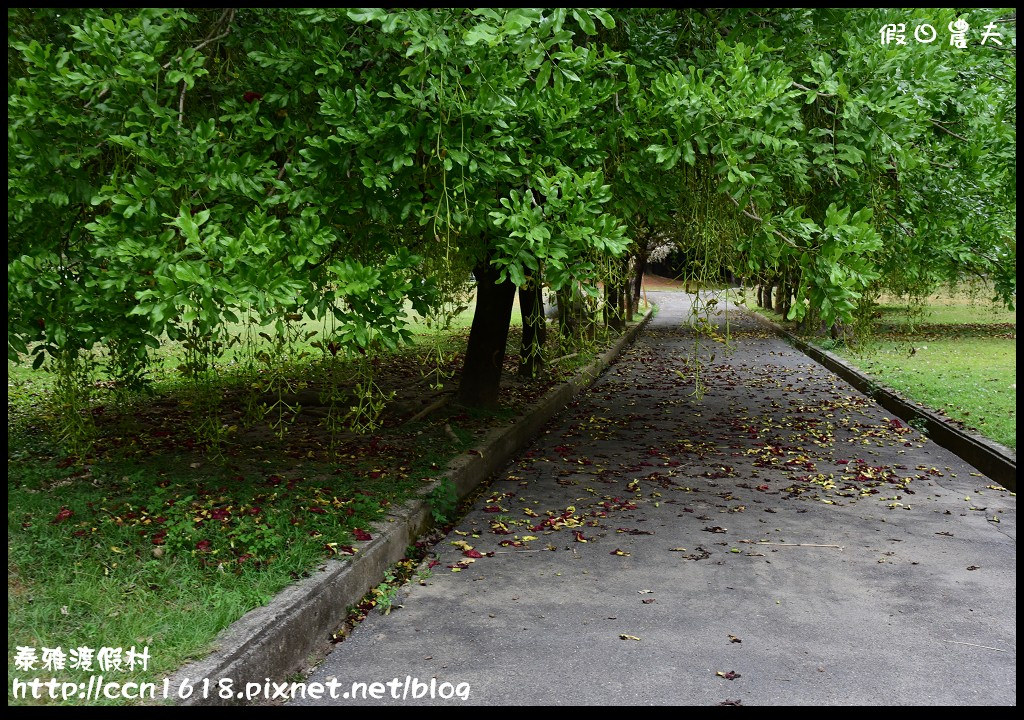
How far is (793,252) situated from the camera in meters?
6.47

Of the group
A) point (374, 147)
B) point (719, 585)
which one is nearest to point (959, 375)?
point (719, 585)

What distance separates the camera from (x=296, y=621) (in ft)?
14.0

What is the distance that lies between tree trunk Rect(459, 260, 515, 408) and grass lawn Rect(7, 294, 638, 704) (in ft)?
2.71

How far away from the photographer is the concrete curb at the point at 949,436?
812cm

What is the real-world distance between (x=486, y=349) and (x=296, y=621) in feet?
21.5

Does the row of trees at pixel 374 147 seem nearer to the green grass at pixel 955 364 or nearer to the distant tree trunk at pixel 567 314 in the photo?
the distant tree trunk at pixel 567 314

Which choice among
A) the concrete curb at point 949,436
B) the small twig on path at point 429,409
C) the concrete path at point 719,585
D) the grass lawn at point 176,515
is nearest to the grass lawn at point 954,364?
the concrete curb at point 949,436

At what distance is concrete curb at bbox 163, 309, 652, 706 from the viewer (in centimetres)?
367

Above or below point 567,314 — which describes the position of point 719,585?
below

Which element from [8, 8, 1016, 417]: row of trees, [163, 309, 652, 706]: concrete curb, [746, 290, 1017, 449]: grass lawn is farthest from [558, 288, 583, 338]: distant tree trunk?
[746, 290, 1017, 449]: grass lawn

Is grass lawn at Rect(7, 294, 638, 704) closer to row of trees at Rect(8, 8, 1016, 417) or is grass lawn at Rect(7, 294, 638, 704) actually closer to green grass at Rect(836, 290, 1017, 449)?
row of trees at Rect(8, 8, 1016, 417)

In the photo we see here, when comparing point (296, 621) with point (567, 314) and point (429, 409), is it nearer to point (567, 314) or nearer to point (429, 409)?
point (429, 409)

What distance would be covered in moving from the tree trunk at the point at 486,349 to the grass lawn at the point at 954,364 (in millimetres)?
4130

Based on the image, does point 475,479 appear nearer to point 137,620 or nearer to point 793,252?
point 793,252
